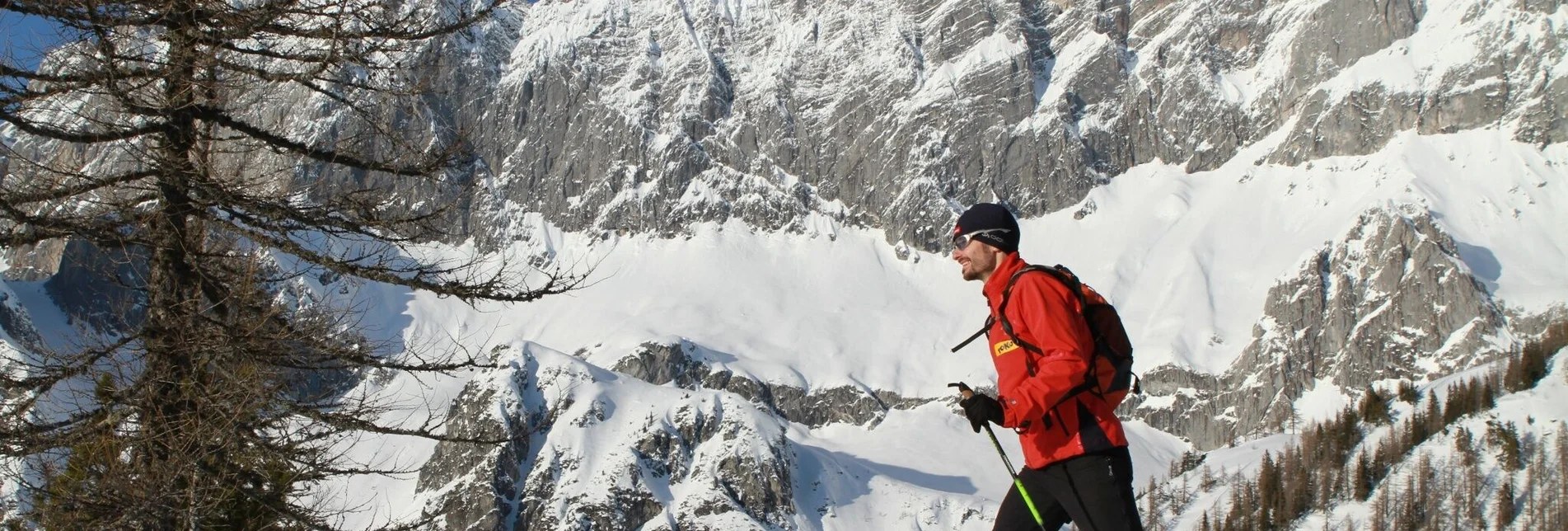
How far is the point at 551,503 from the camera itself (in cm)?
12925

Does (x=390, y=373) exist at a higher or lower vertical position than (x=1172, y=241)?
lower

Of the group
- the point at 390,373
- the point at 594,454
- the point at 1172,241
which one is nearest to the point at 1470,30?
the point at 1172,241

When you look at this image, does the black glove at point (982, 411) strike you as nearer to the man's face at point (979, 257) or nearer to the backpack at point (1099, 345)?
the backpack at point (1099, 345)

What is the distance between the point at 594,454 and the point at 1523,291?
130668mm

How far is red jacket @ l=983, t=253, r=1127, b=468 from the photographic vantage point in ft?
20.5

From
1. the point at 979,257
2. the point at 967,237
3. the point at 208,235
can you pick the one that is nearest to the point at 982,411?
the point at 979,257

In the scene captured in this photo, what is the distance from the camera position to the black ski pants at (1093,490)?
21.4ft

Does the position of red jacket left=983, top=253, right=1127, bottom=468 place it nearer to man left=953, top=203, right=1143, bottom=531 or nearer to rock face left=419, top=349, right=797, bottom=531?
man left=953, top=203, right=1143, bottom=531

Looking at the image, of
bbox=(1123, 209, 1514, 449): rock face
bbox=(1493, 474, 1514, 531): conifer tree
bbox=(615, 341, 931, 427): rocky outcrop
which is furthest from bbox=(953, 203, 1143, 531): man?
bbox=(615, 341, 931, 427): rocky outcrop

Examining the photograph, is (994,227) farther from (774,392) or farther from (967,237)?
(774,392)

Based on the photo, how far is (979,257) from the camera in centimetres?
702

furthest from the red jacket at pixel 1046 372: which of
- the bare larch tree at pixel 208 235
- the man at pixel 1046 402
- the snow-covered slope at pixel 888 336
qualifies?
the snow-covered slope at pixel 888 336

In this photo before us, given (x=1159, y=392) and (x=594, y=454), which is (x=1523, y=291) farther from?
(x=594, y=454)

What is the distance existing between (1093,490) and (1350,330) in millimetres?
181581
